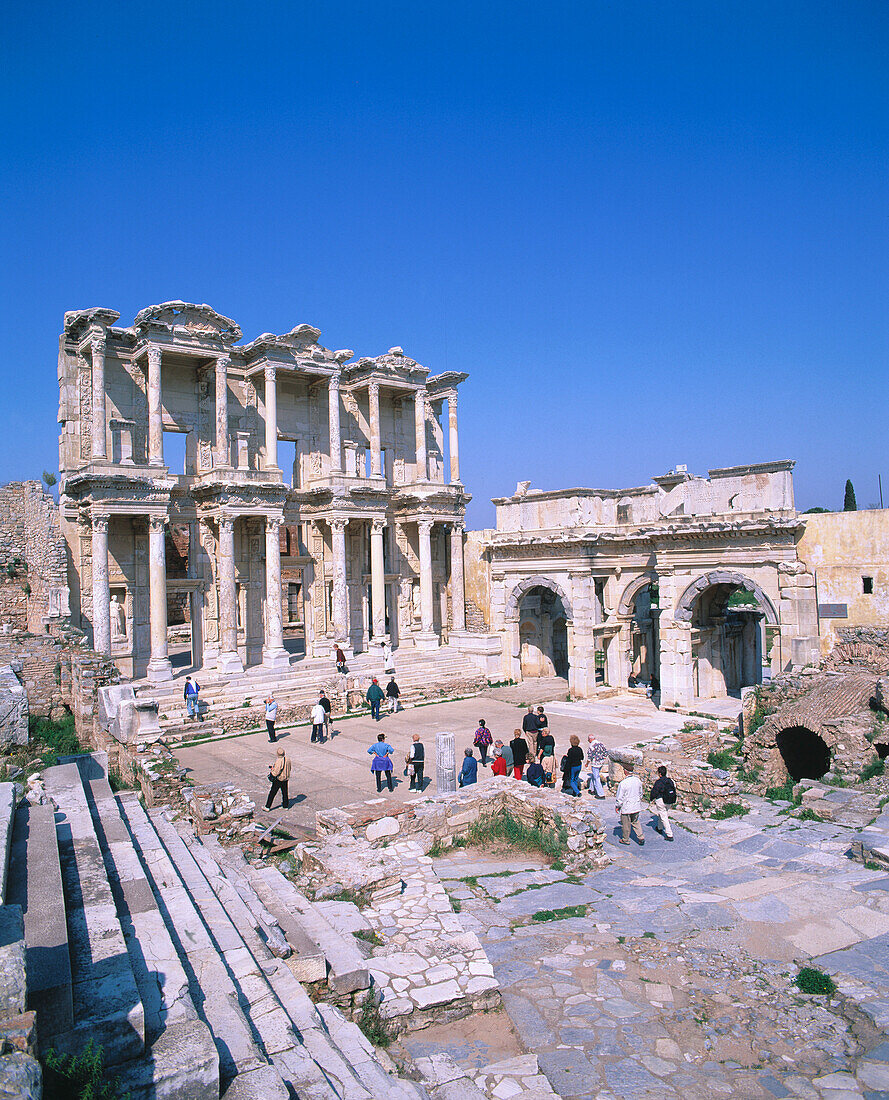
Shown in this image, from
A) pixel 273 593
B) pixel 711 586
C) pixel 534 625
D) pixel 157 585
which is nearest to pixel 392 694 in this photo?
pixel 273 593

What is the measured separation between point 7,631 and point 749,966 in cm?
1948

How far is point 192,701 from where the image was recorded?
2138cm

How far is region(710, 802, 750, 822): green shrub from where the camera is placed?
42.4 ft

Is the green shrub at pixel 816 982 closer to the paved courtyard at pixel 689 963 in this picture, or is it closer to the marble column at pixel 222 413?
the paved courtyard at pixel 689 963

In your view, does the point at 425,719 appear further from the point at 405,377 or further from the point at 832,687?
the point at 405,377

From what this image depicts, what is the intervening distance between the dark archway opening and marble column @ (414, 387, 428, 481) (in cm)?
1819

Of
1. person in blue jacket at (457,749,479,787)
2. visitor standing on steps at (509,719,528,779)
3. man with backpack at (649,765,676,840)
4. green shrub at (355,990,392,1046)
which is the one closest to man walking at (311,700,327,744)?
person in blue jacket at (457,749,479,787)

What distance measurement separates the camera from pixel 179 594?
130ft

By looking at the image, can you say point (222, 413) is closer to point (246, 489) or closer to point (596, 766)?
point (246, 489)

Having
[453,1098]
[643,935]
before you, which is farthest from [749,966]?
[453,1098]

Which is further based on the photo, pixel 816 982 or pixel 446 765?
pixel 446 765

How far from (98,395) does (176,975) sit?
21556 millimetres

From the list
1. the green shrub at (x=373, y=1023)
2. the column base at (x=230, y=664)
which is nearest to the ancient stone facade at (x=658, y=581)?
the column base at (x=230, y=664)

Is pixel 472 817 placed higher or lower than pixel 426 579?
lower
